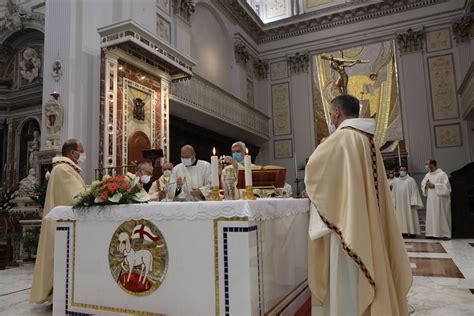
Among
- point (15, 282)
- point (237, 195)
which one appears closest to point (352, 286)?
point (237, 195)

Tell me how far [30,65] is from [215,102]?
Result: 525cm

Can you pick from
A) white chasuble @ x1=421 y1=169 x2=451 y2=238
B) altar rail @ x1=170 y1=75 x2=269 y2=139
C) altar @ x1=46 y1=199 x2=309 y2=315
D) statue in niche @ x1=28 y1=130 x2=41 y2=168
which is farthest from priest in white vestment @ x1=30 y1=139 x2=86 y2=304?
white chasuble @ x1=421 y1=169 x2=451 y2=238

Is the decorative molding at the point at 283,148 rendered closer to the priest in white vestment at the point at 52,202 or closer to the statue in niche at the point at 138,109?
the statue in niche at the point at 138,109

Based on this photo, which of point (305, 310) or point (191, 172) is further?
point (191, 172)

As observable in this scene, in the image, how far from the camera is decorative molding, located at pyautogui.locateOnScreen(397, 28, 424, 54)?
14711 millimetres

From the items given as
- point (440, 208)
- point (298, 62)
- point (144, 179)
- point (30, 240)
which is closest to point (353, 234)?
point (144, 179)

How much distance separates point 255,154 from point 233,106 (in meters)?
3.92

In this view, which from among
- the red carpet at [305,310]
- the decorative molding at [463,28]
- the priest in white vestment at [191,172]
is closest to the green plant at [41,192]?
the priest in white vestment at [191,172]

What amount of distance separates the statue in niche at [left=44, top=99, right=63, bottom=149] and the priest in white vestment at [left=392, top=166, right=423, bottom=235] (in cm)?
797

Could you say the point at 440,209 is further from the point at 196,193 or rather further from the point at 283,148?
the point at 283,148

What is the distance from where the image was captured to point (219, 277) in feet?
7.91

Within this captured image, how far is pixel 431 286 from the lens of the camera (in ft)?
13.7

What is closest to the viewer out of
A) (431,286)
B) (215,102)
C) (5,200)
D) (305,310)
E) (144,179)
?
(305,310)

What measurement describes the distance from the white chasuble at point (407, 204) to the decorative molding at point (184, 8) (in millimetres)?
7999
